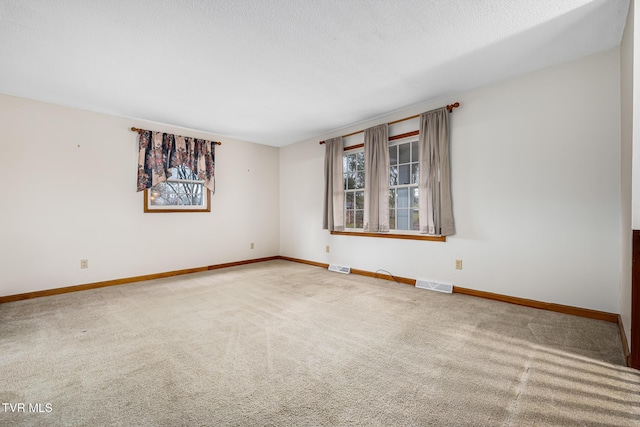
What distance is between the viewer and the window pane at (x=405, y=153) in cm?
392

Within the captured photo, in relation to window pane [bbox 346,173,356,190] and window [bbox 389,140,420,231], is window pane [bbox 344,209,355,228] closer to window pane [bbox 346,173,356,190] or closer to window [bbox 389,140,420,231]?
window pane [bbox 346,173,356,190]

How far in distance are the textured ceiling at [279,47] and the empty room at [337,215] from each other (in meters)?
0.02

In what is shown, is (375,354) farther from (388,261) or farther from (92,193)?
(92,193)

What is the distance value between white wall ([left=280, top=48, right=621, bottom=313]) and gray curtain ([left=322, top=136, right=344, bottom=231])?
138 cm

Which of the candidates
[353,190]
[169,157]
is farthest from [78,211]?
[353,190]

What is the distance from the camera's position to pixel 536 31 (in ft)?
7.30

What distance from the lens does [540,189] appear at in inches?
111

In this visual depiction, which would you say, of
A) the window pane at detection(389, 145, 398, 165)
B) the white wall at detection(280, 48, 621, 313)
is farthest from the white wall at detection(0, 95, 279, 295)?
the white wall at detection(280, 48, 621, 313)

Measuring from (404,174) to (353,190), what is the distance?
3.23ft

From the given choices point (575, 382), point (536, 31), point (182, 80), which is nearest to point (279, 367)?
point (575, 382)

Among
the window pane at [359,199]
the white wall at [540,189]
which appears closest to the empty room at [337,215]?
the white wall at [540,189]

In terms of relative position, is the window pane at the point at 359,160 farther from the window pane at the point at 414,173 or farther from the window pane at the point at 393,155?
the window pane at the point at 414,173

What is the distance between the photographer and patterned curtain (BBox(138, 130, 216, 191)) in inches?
163

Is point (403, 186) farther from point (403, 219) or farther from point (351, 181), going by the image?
point (351, 181)
